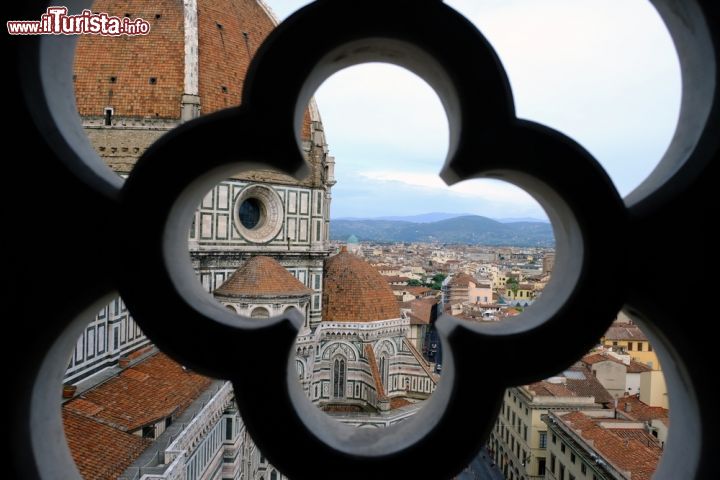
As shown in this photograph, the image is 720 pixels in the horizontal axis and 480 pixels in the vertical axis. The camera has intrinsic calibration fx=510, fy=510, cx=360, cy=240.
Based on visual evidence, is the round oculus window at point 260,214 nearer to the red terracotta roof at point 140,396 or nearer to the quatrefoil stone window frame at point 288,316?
the red terracotta roof at point 140,396

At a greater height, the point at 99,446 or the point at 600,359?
the point at 99,446

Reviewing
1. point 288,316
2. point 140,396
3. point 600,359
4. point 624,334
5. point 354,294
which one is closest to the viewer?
point 288,316

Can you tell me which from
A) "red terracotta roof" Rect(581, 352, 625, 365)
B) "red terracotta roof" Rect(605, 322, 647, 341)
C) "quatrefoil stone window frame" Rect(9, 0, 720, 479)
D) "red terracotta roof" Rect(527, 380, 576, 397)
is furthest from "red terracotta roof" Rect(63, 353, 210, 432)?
"red terracotta roof" Rect(605, 322, 647, 341)

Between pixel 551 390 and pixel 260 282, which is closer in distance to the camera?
pixel 260 282

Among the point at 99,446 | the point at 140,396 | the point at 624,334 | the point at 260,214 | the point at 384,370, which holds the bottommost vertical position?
the point at 624,334

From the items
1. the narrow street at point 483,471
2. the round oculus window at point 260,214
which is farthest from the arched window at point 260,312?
the narrow street at point 483,471

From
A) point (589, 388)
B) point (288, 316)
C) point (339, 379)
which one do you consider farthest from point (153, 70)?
point (589, 388)

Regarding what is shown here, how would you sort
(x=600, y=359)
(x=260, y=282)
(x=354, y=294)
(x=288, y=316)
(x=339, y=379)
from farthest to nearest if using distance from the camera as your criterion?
(x=600, y=359) → (x=354, y=294) → (x=339, y=379) → (x=260, y=282) → (x=288, y=316)

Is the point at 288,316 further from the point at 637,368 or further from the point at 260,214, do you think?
the point at 637,368
